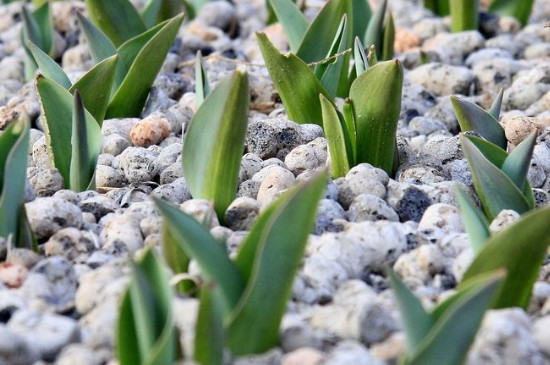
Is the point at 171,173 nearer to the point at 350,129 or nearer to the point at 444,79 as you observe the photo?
the point at 350,129

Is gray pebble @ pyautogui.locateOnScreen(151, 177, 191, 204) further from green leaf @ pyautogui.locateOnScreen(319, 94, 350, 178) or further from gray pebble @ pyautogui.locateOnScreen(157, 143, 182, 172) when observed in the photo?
green leaf @ pyautogui.locateOnScreen(319, 94, 350, 178)

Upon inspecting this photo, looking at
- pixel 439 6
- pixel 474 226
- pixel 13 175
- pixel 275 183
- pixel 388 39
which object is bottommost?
pixel 439 6

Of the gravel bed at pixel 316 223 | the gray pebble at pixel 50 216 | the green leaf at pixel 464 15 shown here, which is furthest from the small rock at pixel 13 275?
the green leaf at pixel 464 15

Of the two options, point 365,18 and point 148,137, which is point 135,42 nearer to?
point 148,137

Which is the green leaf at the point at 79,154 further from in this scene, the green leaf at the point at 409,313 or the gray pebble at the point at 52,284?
the green leaf at the point at 409,313

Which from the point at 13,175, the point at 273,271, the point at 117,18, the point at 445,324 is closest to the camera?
the point at 445,324

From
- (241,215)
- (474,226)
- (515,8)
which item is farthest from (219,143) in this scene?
(515,8)

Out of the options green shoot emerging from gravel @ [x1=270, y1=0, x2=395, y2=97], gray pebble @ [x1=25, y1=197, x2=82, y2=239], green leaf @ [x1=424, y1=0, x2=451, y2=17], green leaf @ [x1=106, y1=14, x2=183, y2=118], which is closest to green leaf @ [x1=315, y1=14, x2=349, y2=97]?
green shoot emerging from gravel @ [x1=270, y1=0, x2=395, y2=97]

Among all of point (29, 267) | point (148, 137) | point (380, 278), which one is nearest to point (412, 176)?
point (380, 278)
